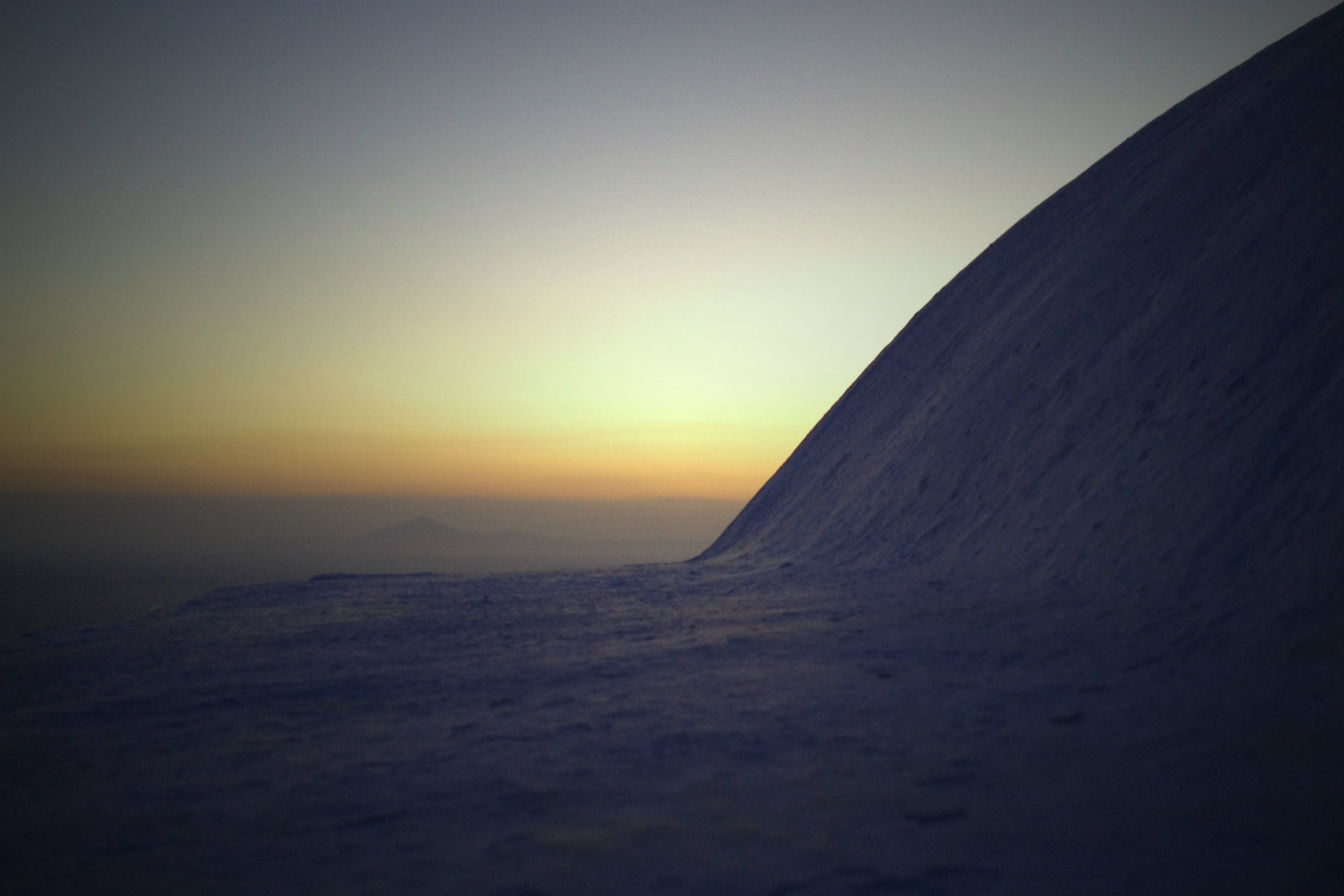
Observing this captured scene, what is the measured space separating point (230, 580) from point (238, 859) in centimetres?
19000

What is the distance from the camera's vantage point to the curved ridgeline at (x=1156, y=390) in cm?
491

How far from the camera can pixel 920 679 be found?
415 centimetres

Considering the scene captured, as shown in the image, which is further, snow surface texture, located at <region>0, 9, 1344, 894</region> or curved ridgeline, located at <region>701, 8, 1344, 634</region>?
curved ridgeline, located at <region>701, 8, 1344, 634</region>

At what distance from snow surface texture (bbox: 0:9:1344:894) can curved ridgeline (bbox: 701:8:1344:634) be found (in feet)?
0.12

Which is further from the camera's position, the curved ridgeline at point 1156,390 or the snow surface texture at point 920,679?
the curved ridgeline at point 1156,390

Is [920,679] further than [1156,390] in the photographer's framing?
No

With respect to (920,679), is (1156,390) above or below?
above

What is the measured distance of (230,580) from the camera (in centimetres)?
16162

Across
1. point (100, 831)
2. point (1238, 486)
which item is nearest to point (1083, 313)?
point (1238, 486)

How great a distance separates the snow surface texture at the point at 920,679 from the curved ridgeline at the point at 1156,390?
0.12 ft

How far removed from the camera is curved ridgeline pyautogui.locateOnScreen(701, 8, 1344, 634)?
4.91 m

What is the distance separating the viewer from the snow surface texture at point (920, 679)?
2453mm

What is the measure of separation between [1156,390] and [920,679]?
435cm

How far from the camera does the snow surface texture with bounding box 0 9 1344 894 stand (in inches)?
96.6
